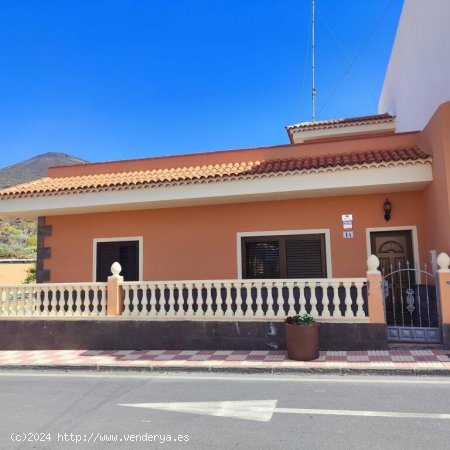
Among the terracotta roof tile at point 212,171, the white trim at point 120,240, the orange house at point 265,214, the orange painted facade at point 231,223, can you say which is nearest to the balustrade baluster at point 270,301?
the orange house at point 265,214

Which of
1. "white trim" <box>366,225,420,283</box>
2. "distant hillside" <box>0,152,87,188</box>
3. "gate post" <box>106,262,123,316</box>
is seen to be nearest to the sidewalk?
"gate post" <box>106,262,123,316</box>

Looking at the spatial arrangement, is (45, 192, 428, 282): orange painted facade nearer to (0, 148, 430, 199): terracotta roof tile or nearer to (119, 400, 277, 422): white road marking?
(0, 148, 430, 199): terracotta roof tile

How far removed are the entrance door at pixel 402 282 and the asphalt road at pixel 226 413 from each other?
8.97 feet

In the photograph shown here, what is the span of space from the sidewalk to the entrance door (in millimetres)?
1463

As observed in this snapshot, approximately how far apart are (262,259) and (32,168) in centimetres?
6815

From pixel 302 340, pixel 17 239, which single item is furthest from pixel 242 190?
pixel 17 239

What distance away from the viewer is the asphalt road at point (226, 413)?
12.6 ft

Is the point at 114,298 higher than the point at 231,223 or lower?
lower

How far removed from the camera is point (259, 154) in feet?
34.3

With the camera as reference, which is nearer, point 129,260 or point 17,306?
point 17,306

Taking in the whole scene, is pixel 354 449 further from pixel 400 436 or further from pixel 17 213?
pixel 17 213

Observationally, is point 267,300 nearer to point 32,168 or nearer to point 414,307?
point 414,307

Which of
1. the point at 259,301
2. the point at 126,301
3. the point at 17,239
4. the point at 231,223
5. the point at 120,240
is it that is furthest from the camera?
the point at 17,239

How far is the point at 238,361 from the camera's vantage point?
674cm
